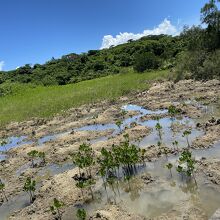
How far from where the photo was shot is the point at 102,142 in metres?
19.0

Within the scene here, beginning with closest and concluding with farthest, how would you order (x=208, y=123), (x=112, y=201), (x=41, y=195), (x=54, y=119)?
(x=112, y=201) < (x=41, y=195) < (x=208, y=123) < (x=54, y=119)

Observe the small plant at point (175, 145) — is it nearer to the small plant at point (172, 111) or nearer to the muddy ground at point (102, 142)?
the muddy ground at point (102, 142)

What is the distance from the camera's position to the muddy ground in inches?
469

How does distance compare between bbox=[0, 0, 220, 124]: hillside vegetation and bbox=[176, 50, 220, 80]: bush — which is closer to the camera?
bbox=[176, 50, 220, 80]: bush

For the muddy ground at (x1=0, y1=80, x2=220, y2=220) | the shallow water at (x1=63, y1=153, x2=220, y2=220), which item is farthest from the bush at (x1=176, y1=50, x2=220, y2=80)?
the shallow water at (x1=63, y1=153, x2=220, y2=220)

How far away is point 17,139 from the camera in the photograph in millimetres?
25625

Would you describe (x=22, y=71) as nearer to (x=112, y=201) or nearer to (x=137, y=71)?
(x=137, y=71)

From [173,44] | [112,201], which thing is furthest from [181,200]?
[173,44]

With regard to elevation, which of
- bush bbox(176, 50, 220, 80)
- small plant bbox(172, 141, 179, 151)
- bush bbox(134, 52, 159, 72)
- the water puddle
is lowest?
the water puddle

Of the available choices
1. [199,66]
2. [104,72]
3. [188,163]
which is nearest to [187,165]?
[188,163]

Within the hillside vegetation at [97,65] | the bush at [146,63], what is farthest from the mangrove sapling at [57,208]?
the bush at [146,63]

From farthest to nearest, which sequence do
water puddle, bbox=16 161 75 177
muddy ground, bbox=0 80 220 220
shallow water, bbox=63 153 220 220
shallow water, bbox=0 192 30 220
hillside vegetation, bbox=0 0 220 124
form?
hillside vegetation, bbox=0 0 220 124 < water puddle, bbox=16 161 75 177 < shallow water, bbox=0 192 30 220 < muddy ground, bbox=0 80 220 220 < shallow water, bbox=63 153 220 220

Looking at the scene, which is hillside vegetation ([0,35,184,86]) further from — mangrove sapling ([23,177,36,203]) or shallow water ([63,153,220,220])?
mangrove sapling ([23,177,36,203])

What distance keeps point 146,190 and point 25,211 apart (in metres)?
4.35
